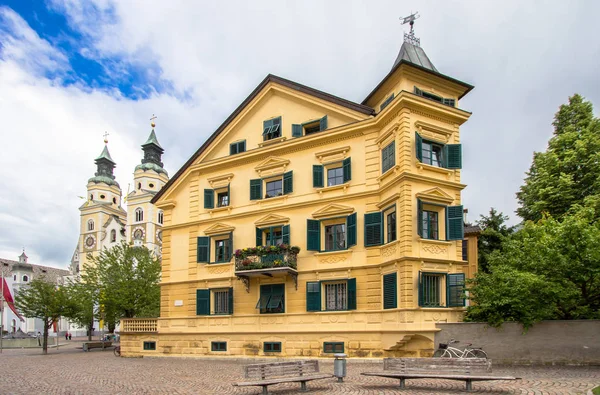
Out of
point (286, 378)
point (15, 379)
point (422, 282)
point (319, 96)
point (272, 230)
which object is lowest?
point (15, 379)

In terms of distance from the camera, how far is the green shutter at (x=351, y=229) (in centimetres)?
2395

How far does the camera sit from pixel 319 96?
87.5 feet

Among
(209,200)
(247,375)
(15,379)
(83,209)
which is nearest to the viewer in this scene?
(247,375)

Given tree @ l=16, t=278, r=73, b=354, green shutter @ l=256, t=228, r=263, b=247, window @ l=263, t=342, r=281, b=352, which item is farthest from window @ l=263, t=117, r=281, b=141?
tree @ l=16, t=278, r=73, b=354

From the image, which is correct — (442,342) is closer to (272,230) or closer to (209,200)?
(272,230)

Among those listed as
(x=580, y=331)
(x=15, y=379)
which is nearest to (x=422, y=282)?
(x=580, y=331)

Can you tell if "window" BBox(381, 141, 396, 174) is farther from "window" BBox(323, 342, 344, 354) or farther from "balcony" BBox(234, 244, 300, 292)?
"window" BBox(323, 342, 344, 354)

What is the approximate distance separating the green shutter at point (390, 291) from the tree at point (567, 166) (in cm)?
1051

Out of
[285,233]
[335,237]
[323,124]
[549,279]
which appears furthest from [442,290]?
[323,124]

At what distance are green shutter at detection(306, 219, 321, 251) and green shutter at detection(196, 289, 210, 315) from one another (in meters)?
6.84

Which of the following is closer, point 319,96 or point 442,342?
point 442,342

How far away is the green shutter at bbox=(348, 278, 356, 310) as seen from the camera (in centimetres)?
2327

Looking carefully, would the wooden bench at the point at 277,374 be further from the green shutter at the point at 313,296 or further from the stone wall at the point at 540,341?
the green shutter at the point at 313,296

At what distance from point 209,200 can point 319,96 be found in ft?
28.1
